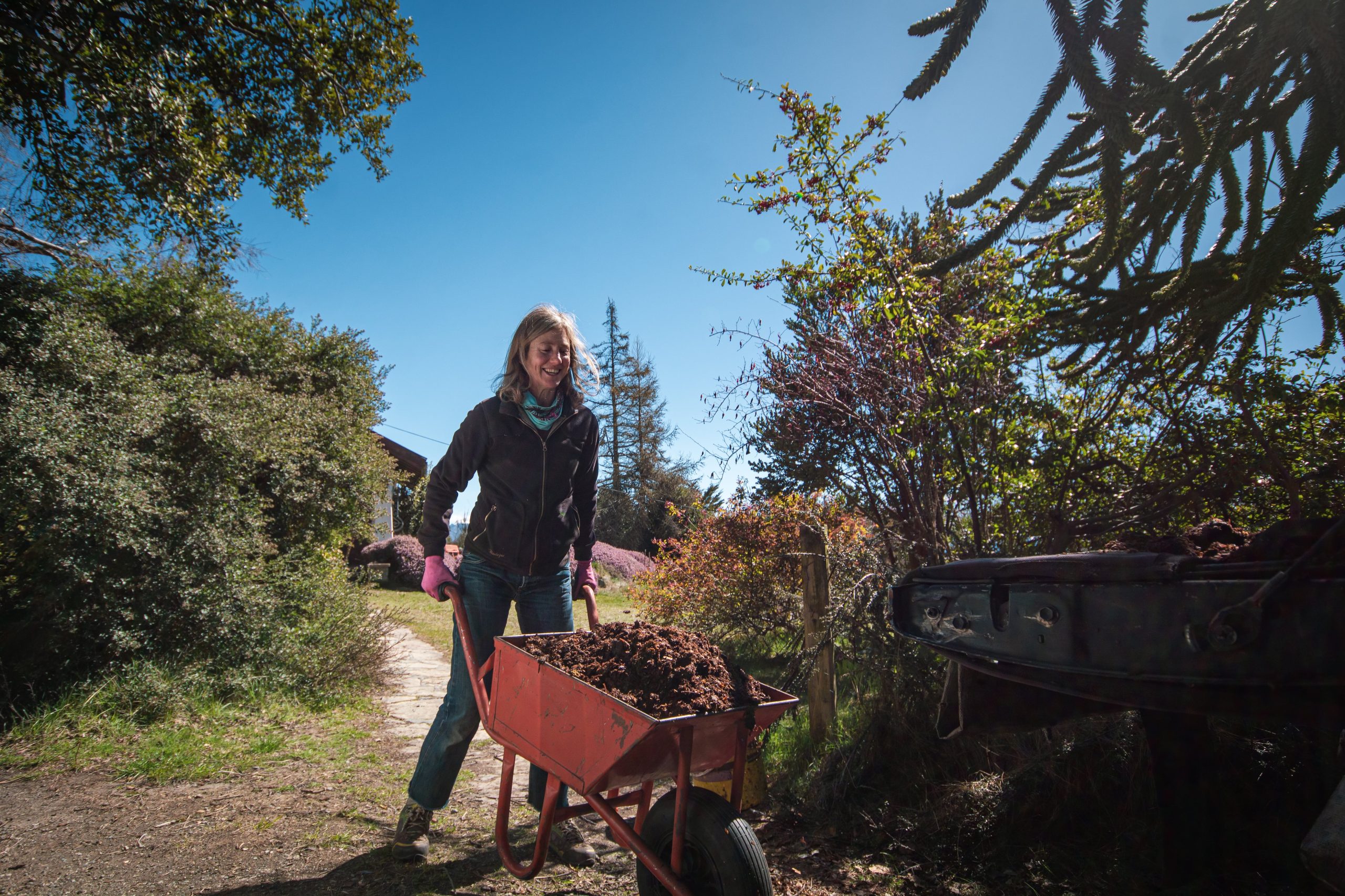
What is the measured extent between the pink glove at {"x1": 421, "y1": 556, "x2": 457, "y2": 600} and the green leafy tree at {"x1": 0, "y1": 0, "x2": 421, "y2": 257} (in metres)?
4.70

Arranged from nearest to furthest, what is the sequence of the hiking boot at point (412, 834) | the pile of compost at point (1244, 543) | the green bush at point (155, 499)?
the pile of compost at point (1244, 543)
the hiking boot at point (412, 834)
the green bush at point (155, 499)

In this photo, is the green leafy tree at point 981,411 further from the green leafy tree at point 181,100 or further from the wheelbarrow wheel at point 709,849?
the green leafy tree at point 181,100

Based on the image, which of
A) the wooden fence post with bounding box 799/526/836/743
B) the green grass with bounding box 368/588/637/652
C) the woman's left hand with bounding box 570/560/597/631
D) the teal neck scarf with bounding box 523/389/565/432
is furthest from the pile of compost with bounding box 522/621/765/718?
the green grass with bounding box 368/588/637/652

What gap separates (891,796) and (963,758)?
1.22ft

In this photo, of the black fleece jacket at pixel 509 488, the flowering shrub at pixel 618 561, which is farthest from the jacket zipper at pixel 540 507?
the flowering shrub at pixel 618 561

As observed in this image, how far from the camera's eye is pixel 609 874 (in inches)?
113

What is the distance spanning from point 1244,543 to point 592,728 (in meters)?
1.81

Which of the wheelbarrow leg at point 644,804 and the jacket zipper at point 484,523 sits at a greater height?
the jacket zipper at point 484,523

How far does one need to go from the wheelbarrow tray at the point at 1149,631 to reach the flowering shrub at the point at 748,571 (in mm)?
3181

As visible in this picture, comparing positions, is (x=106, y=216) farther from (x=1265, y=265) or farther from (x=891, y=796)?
(x=1265, y=265)

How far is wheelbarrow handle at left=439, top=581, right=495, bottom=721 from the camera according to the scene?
2605 mm

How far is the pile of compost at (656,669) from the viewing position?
204cm

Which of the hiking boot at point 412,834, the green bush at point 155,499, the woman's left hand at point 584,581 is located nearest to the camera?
the hiking boot at point 412,834

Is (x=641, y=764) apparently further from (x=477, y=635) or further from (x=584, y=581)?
(x=584, y=581)
